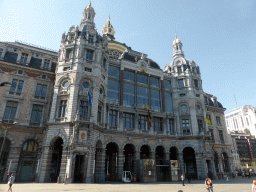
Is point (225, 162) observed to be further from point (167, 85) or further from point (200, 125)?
point (167, 85)

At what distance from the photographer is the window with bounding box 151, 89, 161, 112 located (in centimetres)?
4467

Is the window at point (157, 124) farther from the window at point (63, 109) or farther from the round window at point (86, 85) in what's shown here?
Answer: the window at point (63, 109)

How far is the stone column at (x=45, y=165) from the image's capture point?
2770cm

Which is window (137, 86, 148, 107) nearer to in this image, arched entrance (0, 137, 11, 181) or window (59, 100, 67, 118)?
window (59, 100, 67, 118)

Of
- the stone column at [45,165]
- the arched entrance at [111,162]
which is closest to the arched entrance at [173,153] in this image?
the arched entrance at [111,162]

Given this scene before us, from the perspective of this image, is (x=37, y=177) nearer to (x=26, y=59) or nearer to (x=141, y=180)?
(x=141, y=180)

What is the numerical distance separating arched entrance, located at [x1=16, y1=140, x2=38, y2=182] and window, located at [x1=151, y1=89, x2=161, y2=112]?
27.1 metres

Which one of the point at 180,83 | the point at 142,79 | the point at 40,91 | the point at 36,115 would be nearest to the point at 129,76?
the point at 142,79

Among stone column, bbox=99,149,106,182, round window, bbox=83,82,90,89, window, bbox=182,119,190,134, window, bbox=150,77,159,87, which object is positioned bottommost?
stone column, bbox=99,149,106,182

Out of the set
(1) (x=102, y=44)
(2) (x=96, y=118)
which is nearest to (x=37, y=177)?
(2) (x=96, y=118)

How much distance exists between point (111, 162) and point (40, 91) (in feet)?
68.4

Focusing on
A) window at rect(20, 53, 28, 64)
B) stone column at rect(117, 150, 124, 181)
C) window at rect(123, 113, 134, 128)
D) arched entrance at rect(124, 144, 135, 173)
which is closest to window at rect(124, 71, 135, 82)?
window at rect(123, 113, 134, 128)

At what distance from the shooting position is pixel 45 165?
28.3 metres

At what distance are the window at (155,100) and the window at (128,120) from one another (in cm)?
672
